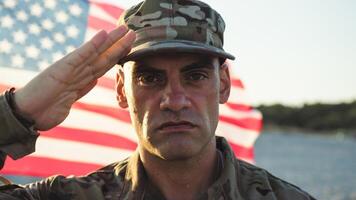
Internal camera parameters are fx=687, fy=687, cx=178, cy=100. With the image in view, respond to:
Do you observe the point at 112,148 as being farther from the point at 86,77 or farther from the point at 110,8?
the point at 86,77

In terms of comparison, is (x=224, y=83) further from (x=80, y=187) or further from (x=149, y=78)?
(x=80, y=187)

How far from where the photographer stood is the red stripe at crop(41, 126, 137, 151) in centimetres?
597

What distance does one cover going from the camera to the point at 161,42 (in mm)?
3592

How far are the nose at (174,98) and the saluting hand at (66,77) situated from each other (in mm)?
329

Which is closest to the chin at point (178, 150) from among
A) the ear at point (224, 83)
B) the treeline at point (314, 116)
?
the ear at point (224, 83)

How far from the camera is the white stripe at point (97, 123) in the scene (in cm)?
606

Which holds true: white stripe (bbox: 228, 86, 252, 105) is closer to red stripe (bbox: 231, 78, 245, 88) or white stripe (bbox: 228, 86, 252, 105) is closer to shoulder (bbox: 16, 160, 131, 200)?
red stripe (bbox: 231, 78, 245, 88)

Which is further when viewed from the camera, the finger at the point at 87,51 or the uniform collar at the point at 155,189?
the uniform collar at the point at 155,189

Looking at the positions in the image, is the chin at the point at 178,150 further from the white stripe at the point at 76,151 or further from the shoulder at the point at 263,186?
the white stripe at the point at 76,151

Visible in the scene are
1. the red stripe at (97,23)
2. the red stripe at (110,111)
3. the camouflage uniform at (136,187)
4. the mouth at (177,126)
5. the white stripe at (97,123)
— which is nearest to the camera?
the mouth at (177,126)

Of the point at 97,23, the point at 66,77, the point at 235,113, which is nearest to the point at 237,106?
the point at 235,113

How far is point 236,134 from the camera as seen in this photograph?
722 cm

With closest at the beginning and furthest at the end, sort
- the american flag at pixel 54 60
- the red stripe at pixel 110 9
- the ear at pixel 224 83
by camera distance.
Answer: the ear at pixel 224 83 < the american flag at pixel 54 60 < the red stripe at pixel 110 9

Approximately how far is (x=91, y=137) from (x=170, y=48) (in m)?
2.86
